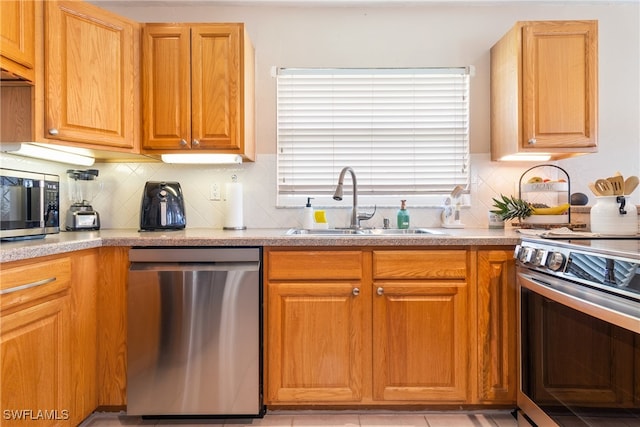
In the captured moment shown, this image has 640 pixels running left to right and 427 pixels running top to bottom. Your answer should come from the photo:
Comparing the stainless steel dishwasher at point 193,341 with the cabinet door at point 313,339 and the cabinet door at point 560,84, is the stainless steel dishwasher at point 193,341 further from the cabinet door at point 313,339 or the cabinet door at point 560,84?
the cabinet door at point 560,84

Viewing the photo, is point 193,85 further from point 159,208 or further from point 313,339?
point 313,339

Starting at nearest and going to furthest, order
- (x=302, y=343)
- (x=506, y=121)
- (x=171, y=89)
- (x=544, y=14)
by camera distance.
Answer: (x=302, y=343) < (x=171, y=89) < (x=506, y=121) < (x=544, y=14)

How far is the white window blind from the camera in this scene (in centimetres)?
248

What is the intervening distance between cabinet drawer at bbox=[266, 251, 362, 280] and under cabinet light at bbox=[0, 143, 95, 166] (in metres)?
1.29

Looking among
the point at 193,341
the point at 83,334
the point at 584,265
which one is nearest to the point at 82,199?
the point at 83,334

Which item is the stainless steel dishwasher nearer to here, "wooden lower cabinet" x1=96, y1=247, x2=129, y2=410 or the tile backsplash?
"wooden lower cabinet" x1=96, y1=247, x2=129, y2=410

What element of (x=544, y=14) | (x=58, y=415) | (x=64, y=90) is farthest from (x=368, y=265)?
(x=544, y=14)

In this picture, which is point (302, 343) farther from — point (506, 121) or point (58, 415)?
point (506, 121)

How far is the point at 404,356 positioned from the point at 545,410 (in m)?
0.59

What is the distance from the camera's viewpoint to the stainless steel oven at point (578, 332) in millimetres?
1102

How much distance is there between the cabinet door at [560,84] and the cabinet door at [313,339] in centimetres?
140

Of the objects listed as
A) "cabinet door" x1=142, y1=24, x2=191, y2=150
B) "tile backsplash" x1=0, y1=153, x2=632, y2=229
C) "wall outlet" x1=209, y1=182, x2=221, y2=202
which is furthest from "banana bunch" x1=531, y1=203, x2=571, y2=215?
"cabinet door" x1=142, y1=24, x2=191, y2=150

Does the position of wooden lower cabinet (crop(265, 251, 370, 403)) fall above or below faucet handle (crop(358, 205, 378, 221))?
below

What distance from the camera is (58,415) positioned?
5.07 ft
